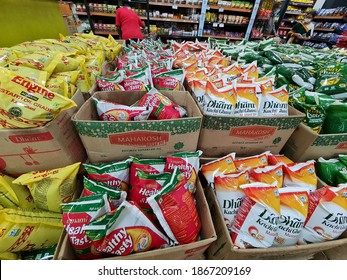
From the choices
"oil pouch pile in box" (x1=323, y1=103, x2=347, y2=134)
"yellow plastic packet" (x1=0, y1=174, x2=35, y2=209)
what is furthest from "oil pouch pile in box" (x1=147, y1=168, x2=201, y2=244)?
"oil pouch pile in box" (x1=323, y1=103, x2=347, y2=134)

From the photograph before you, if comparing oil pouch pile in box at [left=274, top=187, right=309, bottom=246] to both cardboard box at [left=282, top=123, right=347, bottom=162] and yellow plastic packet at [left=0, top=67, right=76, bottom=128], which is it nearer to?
cardboard box at [left=282, top=123, right=347, bottom=162]

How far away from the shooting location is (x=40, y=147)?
0.68 meters

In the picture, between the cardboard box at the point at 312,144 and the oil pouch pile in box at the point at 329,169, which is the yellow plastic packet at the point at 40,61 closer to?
the cardboard box at the point at 312,144

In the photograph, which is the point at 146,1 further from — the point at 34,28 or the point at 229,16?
A: the point at 34,28

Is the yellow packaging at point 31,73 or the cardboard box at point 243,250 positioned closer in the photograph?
the cardboard box at point 243,250

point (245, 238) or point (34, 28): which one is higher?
point (34, 28)

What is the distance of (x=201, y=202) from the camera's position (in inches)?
28.2

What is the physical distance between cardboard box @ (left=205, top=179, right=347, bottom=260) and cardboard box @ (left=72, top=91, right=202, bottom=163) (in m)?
0.27

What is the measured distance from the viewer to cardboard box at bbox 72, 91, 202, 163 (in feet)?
2.22

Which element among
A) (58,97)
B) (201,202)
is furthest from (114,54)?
(201,202)

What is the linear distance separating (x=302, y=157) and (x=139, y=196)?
839 mm

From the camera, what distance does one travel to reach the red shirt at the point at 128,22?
2878 millimetres

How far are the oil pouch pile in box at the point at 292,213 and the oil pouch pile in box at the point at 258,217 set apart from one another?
4cm

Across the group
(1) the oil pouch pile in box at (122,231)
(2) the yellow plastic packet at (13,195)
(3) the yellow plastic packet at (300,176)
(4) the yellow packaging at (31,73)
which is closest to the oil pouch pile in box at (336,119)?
(3) the yellow plastic packet at (300,176)
